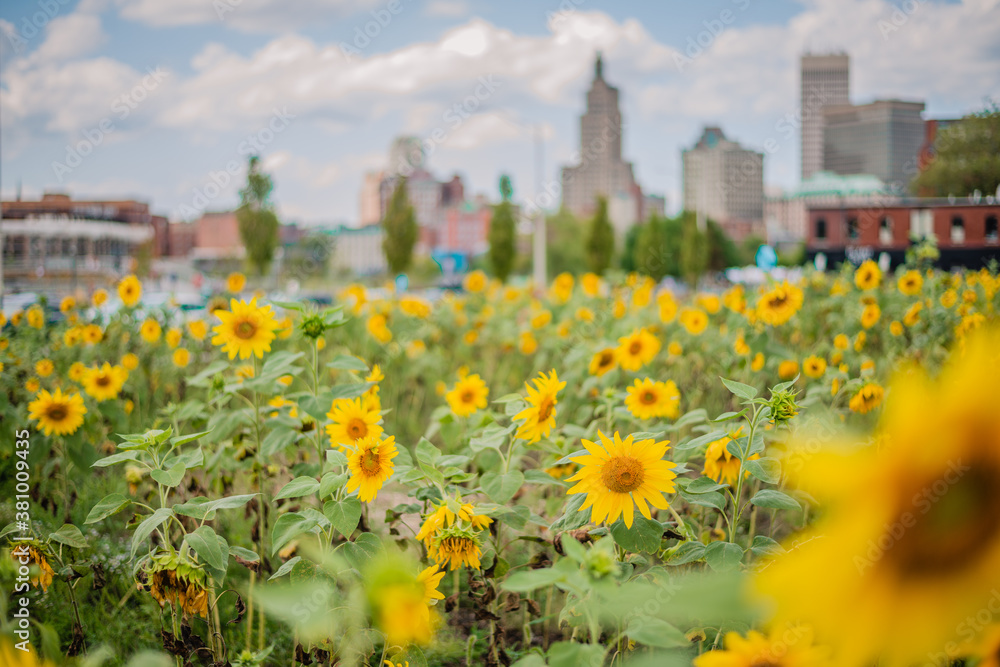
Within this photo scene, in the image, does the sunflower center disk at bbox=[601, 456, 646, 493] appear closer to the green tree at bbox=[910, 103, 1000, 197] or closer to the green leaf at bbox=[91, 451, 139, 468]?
the green leaf at bbox=[91, 451, 139, 468]

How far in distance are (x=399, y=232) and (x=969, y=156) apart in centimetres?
1661

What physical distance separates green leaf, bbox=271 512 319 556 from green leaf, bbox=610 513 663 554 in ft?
2.01

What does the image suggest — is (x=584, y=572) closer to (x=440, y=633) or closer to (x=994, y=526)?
(x=994, y=526)

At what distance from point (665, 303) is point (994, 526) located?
4142mm

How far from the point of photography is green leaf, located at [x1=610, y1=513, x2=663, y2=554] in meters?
1.30

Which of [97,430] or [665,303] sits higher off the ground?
[665,303]

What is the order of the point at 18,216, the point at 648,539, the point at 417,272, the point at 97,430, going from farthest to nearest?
the point at 417,272 < the point at 18,216 < the point at 97,430 < the point at 648,539

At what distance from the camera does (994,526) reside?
0.36 metres

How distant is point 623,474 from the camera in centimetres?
123

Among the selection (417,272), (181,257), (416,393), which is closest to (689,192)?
(417,272)

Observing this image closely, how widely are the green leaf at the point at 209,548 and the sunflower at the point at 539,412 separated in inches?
26.7

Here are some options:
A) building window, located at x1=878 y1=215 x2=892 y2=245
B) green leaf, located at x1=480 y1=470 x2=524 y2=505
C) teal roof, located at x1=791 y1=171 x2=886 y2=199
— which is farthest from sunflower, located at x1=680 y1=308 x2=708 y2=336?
teal roof, located at x1=791 y1=171 x2=886 y2=199

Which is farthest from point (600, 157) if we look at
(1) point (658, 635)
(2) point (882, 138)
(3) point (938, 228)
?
(1) point (658, 635)

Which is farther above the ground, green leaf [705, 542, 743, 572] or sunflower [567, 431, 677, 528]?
sunflower [567, 431, 677, 528]
